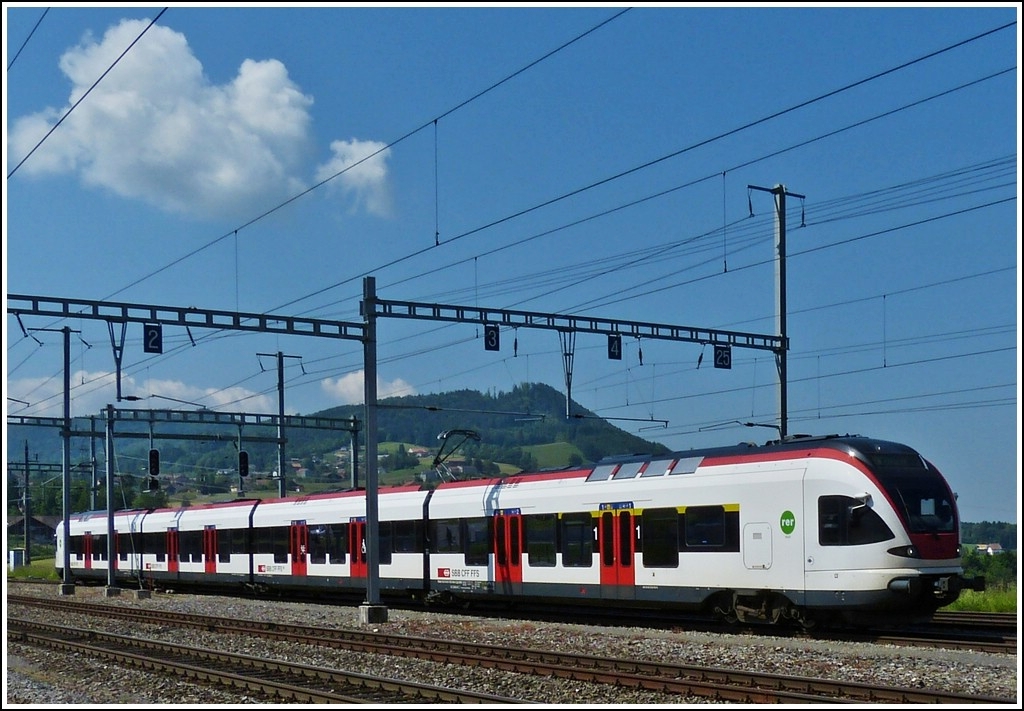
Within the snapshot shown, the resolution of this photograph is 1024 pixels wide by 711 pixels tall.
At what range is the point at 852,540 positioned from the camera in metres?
19.3

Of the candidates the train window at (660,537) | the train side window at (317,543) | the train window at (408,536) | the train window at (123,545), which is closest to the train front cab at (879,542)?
the train window at (660,537)

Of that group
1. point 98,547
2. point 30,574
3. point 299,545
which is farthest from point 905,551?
point 30,574

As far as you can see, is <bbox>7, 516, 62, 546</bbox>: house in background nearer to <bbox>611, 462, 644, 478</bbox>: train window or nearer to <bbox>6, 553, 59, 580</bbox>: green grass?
<bbox>6, 553, 59, 580</bbox>: green grass

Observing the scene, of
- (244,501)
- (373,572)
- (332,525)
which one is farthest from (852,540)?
(244,501)

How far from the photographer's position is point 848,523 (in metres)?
19.3

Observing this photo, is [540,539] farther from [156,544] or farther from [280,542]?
[156,544]

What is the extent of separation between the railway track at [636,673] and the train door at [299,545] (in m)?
11.5

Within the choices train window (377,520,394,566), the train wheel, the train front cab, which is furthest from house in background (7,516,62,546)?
the train front cab

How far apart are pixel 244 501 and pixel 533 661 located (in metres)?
25.3

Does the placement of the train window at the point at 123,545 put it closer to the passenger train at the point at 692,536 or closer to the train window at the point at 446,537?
the passenger train at the point at 692,536

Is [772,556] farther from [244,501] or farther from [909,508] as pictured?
[244,501]

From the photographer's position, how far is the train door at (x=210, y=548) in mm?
40969

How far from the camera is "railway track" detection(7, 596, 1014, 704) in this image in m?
13.2

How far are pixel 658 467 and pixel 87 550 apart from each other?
3638 centimetres
